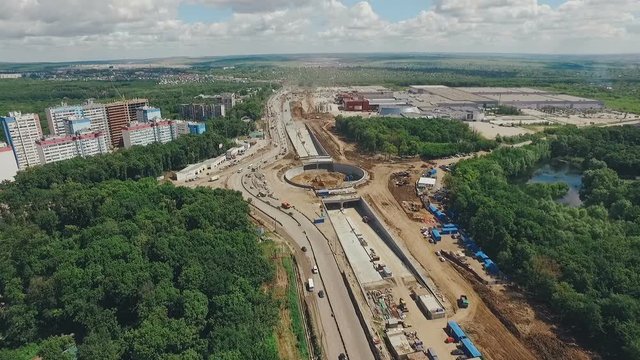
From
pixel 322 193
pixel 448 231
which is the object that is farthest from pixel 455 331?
pixel 322 193

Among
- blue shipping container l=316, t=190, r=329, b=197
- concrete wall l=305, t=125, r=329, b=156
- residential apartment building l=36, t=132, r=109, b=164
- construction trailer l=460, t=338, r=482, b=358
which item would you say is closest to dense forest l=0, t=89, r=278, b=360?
blue shipping container l=316, t=190, r=329, b=197

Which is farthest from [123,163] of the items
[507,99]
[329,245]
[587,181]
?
[507,99]

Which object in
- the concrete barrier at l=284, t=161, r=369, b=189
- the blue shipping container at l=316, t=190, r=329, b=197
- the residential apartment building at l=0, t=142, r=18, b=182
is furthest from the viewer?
the residential apartment building at l=0, t=142, r=18, b=182

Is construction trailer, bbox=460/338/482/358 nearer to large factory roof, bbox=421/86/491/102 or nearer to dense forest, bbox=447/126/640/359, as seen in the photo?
dense forest, bbox=447/126/640/359

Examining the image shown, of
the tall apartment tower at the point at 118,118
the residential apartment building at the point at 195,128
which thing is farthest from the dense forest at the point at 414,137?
the tall apartment tower at the point at 118,118

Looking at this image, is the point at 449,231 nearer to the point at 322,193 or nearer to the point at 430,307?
the point at 430,307

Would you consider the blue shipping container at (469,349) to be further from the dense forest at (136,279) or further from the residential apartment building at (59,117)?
the residential apartment building at (59,117)

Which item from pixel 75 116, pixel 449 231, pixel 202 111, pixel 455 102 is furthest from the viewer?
pixel 455 102
